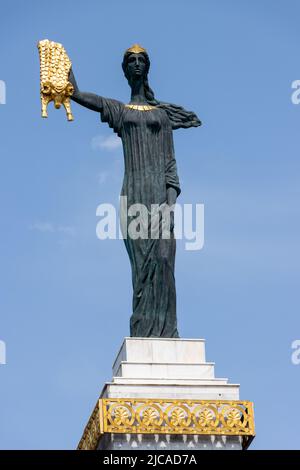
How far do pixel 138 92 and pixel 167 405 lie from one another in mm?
7012

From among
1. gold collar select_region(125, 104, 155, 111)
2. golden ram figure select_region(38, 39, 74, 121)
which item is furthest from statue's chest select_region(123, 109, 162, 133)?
golden ram figure select_region(38, 39, 74, 121)

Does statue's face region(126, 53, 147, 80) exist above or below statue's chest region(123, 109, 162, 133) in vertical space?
above

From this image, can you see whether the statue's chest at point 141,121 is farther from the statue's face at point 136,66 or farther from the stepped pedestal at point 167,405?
the stepped pedestal at point 167,405

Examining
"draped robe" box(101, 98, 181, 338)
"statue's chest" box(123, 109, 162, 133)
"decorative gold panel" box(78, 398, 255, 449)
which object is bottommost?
"decorative gold panel" box(78, 398, 255, 449)

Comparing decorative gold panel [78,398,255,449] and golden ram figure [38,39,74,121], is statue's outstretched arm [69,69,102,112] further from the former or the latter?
decorative gold panel [78,398,255,449]

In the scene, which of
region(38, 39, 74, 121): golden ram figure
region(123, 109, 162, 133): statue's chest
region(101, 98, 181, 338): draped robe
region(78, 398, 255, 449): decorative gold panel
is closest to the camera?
region(78, 398, 255, 449): decorative gold panel

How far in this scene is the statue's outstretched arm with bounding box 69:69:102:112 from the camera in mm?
36656

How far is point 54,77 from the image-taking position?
36.4 m

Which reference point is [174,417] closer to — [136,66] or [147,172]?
[147,172]

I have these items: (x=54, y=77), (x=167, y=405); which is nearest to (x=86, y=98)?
(x=54, y=77)

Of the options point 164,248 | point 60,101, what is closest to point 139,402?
point 164,248

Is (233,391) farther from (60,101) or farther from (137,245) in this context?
(60,101)

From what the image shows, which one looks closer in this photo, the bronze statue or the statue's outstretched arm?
the bronze statue

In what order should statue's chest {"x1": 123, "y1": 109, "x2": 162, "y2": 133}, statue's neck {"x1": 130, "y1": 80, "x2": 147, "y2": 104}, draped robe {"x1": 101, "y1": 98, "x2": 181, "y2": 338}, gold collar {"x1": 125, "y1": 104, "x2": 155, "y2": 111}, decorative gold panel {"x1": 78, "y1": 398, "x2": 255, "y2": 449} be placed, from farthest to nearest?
statue's neck {"x1": 130, "y1": 80, "x2": 147, "y2": 104} < gold collar {"x1": 125, "y1": 104, "x2": 155, "y2": 111} < statue's chest {"x1": 123, "y1": 109, "x2": 162, "y2": 133} < draped robe {"x1": 101, "y1": 98, "x2": 181, "y2": 338} < decorative gold panel {"x1": 78, "y1": 398, "x2": 255, "y2": 449}
